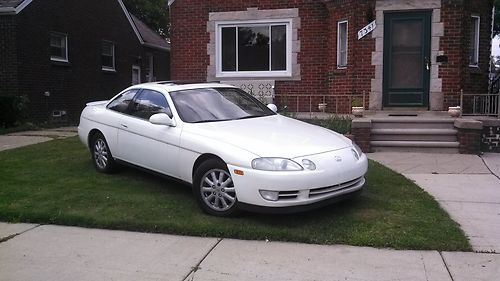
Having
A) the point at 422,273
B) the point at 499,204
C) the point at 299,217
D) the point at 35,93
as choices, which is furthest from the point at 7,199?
the point at 35,93

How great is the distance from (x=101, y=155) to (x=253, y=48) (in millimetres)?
7556

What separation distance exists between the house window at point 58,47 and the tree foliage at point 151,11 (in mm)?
15785

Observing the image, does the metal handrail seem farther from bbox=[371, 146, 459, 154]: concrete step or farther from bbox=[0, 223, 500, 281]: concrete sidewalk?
bbox=[0, 223, 500, 281]: concrete sidewalk

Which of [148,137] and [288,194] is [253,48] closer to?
[148,137]

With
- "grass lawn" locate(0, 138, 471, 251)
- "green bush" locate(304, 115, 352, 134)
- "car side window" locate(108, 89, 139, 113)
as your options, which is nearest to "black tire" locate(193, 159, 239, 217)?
"grass lawn" locate(0, 138, 471, 251)

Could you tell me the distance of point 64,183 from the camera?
745 cm

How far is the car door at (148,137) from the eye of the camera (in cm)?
643

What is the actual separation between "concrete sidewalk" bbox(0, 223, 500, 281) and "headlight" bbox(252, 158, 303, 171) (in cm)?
75

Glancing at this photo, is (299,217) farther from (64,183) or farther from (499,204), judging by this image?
(64,183)

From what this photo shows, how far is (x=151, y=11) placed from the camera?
34594 mm

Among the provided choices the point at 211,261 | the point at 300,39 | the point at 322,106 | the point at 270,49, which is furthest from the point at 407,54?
the point at 211,261

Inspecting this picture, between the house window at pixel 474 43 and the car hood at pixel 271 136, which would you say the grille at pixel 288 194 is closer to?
the car hood at pixel 271 136

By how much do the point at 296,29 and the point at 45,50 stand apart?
8.68 metres

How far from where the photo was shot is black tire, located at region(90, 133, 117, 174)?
7816 mm
